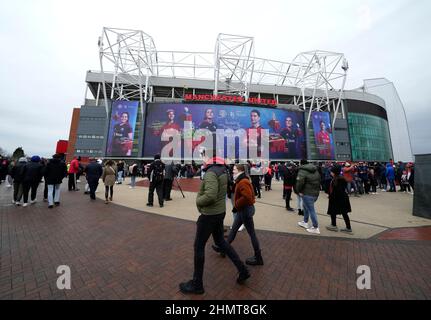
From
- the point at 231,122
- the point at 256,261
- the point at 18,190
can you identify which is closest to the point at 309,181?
the point at 256,261

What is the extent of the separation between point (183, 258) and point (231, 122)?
31.3 meters

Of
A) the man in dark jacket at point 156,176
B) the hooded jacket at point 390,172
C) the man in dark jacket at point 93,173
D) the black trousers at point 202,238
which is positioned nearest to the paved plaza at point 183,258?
the black trousers at point 202,238

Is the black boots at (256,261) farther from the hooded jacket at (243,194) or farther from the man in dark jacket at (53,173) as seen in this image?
the man in dark jacket at (53,173)

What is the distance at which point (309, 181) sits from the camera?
4.69 meters

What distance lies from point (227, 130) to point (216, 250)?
30100 millimetres

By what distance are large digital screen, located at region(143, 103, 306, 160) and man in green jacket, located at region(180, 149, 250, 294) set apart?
30.1m

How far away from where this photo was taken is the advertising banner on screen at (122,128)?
29930mm

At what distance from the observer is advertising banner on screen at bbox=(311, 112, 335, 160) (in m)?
36.0

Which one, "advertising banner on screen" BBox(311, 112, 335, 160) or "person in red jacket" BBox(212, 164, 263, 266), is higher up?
"advertising banner on screen" BBox(311, 112, 335, 160)

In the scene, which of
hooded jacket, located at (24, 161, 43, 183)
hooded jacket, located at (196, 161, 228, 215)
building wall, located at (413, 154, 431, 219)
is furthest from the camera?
hooded jacket, located at (24, 161, 43, 183)

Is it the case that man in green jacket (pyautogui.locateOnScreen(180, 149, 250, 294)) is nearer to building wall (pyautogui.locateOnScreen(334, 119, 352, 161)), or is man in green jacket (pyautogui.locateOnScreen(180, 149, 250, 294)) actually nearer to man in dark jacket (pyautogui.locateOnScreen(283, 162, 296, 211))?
man in dark jacket (pyautogui.locateOnScreen(283, 162, 296, 211))

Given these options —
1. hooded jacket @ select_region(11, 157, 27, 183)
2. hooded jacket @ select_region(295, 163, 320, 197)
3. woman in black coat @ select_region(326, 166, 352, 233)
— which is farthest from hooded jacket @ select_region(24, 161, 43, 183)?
woman in black coat @ select_region(326, 166, 352, 233)

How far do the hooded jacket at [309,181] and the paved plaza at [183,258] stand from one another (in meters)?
1.10
